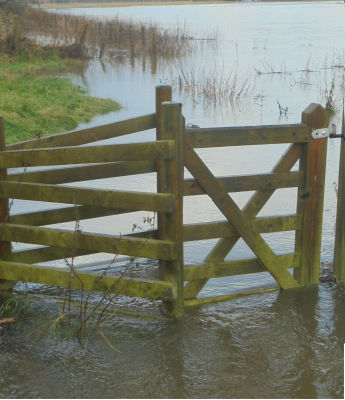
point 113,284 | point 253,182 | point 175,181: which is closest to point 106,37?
point 253,182

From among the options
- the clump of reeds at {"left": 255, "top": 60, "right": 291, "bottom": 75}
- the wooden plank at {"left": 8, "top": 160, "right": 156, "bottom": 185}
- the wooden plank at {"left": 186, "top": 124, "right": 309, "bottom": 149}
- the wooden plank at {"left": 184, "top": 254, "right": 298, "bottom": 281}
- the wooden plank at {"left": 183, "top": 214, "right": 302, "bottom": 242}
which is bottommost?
the wooden plank at {"left": 184, "top": 254, "right": 298, "bottom": 281}

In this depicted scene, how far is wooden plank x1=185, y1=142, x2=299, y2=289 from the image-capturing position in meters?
4.30

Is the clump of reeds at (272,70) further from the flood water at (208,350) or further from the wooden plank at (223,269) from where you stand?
the wooden plank at (223,269)

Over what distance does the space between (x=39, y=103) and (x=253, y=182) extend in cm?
1173

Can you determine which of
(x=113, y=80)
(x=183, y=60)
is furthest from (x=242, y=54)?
(x=113, y=80)

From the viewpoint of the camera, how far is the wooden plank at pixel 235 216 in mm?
4305

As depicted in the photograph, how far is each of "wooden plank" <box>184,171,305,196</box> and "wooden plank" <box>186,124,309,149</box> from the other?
0.30 meters

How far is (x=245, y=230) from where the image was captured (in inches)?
180

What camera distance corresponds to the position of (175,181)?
4.09 m

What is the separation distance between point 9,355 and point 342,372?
241 cm

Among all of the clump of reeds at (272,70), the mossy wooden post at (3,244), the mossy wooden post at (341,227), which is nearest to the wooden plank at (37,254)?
the mossy wooden post at (3,244)

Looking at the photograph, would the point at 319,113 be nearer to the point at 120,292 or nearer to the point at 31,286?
the point at 120,292

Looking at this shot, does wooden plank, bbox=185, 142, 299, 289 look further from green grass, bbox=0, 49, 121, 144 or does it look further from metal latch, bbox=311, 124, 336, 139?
green grass, bbox=0, 49, 121, 144

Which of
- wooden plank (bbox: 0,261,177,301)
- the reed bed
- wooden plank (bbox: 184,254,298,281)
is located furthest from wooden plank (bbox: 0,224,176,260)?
the reed bed
